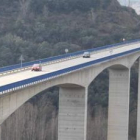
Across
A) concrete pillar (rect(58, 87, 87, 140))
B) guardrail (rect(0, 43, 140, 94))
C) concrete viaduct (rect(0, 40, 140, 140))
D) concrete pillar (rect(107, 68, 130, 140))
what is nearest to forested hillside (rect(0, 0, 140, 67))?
concrete viaduct (rect(0, 40, 140, 140))

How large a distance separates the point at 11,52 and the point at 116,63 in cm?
2637

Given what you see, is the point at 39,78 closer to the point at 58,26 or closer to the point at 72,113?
the point at 72,113

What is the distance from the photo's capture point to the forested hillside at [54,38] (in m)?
56.9

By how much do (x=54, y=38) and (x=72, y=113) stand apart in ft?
144

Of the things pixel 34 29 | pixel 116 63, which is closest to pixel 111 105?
pixel 116 63

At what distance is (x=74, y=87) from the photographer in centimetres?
3825

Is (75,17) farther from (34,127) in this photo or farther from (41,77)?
(41,77)

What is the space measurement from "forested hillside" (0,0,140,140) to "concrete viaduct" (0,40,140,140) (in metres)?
7.48

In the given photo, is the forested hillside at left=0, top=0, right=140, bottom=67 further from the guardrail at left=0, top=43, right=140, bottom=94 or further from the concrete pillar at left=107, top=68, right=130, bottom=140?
the guardrail at left=0, top=43, right=140, bottom=94

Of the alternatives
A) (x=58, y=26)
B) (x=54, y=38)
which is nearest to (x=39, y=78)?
(x=54, y=38)

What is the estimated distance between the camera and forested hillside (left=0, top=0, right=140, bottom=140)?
187ft

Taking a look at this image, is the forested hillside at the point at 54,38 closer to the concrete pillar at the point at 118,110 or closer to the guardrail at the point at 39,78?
the concrete pillar at the point at 118,110

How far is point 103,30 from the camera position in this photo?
90.2 metres

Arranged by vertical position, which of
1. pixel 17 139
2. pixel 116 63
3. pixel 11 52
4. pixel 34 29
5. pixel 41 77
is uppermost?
pixel 34 29
